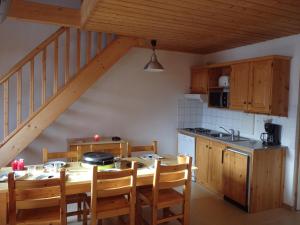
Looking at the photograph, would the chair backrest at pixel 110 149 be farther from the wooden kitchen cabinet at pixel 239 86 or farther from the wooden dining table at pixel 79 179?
the wooden kitchen cabinet at pixel 239 86

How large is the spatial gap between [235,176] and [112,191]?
2003 millimetres

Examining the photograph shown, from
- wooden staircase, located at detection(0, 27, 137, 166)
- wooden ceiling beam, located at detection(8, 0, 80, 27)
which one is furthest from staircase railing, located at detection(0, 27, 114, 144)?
wooden ceiling beam, located at detection(8, 0, 80, 27)

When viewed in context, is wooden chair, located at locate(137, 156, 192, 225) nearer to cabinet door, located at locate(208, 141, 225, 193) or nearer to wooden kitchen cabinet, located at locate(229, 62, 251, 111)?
cabinet door, located at locate(208, 141, 225, 193)

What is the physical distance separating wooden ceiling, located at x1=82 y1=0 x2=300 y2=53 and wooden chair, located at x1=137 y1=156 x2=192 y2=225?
1515mm

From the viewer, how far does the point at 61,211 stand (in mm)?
2047

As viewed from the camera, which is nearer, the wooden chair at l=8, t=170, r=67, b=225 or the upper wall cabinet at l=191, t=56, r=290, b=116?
the wooden chair at l=8, t=170, r=67, b=225

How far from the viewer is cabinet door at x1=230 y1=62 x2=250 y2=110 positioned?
3693mm

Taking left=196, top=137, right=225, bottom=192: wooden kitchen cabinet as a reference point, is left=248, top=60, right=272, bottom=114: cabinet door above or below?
above

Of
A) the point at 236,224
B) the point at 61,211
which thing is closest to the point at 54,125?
the point at 61,211

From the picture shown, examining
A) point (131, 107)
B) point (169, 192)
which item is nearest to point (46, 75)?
point (131, 107)

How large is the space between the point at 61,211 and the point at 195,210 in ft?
6.37

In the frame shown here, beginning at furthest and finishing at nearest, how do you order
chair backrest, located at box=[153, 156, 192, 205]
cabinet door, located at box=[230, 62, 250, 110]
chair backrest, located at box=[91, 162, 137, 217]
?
cabinet door, located at box=[230, 62, 250, 110] < chair backrest, located at box=[153, 156, 192, 205] < chair backrest, located at box=[91, 162, 137, 217]

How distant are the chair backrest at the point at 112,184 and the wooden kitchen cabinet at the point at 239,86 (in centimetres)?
221

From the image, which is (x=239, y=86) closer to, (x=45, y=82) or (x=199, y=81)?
(x=199, y=81)
